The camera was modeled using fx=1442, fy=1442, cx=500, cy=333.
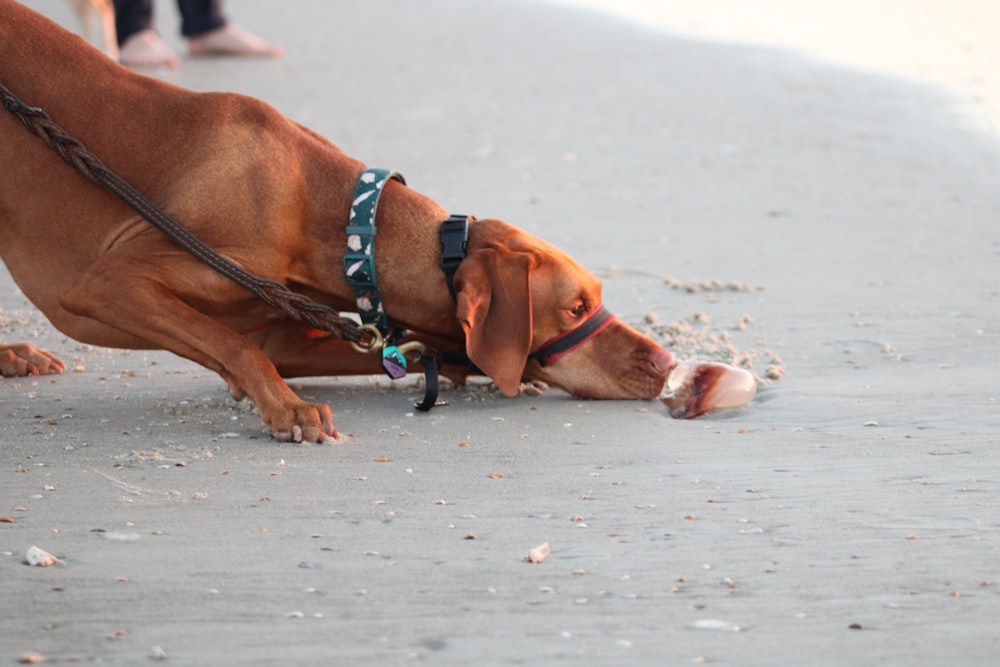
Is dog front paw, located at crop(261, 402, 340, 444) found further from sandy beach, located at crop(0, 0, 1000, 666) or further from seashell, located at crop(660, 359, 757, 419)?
seashell, located at crop(660, 359, 757, 419)

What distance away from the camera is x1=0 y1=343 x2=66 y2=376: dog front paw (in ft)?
15.9

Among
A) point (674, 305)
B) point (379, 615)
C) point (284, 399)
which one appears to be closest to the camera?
point (379, 615)

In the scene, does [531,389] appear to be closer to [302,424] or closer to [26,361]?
[302,424]

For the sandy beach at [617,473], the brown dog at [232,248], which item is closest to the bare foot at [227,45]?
the sandy beach at [617,473]

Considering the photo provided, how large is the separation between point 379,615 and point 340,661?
219 mm

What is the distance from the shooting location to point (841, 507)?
340 cm

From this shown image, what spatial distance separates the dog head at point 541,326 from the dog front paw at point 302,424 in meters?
0.46

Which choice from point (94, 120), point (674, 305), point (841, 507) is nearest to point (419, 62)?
point (674, 305)

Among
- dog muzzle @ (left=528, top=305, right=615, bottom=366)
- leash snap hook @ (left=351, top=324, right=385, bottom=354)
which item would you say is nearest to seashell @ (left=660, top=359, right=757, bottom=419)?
dog muzzle @ (left=528, top=305, right=615, bottom=366)

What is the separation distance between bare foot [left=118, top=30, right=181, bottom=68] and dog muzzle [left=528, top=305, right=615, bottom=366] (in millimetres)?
8138

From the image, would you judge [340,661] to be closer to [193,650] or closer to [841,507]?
[193,650]

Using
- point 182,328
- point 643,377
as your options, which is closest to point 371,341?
point 182,328

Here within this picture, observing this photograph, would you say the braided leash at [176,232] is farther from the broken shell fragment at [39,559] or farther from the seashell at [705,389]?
the broken shell fragment at [39,559]

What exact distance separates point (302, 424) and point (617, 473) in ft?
2.97
